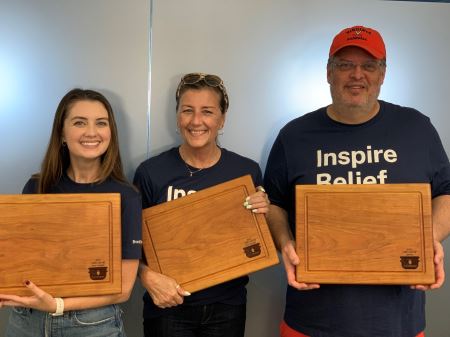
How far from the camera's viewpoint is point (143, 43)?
173 cm

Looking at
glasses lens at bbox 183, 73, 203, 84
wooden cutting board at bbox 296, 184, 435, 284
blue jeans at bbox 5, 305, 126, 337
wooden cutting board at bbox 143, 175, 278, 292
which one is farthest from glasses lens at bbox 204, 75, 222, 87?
blue jeans at bbox 5, 305, 126, 337

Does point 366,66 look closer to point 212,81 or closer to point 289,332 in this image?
point 212,81

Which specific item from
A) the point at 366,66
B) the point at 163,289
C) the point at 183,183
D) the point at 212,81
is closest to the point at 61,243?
the point at 163,289

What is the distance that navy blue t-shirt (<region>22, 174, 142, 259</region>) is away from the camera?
1.25m

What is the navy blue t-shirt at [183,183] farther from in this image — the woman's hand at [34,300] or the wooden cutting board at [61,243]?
the woman's hand at [34,300]

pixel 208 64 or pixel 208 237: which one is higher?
pixel 208 64

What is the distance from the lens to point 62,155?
1385 millimetres

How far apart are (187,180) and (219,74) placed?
0.54 metres

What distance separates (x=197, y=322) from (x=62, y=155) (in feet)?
2.29

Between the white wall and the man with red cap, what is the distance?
1.19ft

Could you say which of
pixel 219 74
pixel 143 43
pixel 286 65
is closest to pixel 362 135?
pixel 286 65

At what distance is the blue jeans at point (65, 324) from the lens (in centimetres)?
119

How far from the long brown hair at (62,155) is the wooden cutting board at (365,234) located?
22.9 inches

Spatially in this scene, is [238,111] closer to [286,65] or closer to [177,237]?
[286,65]
